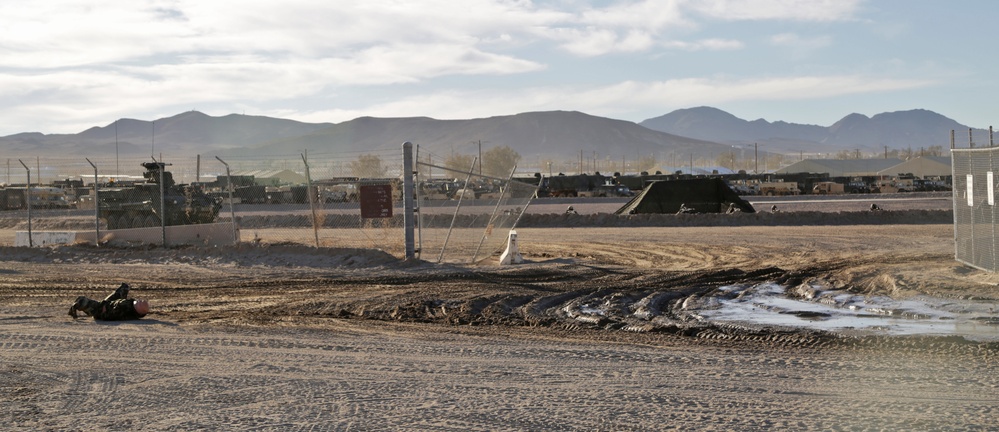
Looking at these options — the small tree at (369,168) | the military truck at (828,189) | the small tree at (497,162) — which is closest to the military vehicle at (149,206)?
the small tree at (369,168)

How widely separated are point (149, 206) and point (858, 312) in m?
21.3

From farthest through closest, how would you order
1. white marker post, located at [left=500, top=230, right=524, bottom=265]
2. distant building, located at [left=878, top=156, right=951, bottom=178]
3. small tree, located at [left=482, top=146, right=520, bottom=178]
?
1. small tree, located at [left=482, top=146, right=520, bottom=178]
2. distant building, located at [left=878, top=156, right=951, bottom=178]
3. white marker post, located at [left=500, top=230, right=524, bottom=265]

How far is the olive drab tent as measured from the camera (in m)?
38.6

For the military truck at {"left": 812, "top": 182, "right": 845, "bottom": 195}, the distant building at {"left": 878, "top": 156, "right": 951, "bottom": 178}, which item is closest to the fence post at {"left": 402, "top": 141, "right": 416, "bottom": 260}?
the military truck at {"left": 812, "top": 182, "right": 845, "bottom": 195}

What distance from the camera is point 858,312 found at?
12914 mm

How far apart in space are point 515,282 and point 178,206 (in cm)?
1575

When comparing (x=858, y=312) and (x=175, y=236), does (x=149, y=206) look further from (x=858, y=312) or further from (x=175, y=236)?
(x=858, y=312)

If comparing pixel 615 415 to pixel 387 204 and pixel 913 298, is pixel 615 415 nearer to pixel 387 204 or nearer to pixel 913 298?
pixel 913 298

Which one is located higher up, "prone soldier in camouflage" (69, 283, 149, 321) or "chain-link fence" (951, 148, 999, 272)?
"chain-link fence" (951, 148, 999, 272)

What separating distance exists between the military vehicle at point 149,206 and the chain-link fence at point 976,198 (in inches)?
787

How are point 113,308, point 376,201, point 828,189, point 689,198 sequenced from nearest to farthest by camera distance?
1. point 113,308
2. point 376,201
3. point 689,198
4. point 828,189

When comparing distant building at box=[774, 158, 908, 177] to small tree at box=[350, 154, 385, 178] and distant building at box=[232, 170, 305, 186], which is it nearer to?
distant building at box=[232, 170, 305, 186]

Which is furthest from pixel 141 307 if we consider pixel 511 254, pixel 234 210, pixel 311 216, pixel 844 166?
pixel 844 166

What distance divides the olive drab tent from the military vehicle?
55.6ft
